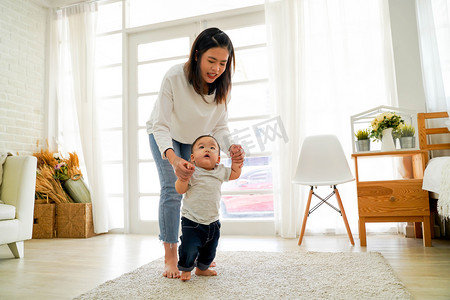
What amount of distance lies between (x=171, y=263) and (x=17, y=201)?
51.7 inches

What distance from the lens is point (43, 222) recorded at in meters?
3.13

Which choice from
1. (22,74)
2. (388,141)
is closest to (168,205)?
(388,141)

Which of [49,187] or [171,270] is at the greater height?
[49,187]

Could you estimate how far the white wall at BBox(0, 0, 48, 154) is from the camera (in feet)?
10.9

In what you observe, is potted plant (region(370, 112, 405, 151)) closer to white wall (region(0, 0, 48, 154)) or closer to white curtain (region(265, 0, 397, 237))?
white curtain (region(265, 0, 397, 237))

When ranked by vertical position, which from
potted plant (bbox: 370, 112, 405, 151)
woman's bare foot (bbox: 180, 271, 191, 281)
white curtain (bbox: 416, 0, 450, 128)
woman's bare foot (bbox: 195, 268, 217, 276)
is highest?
white curtain (bbox: 416, 0, 450, 128)

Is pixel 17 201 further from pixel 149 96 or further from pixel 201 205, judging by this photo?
pixel 149 96

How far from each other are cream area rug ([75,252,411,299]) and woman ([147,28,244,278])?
0.18 meters

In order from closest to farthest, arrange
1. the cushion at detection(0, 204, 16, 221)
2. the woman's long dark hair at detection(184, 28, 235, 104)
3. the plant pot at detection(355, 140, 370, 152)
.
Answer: the woman's long dark hair at detection(184, 28, 235, 104) < the cushion at detection(0, 204, 16, 221) < the plant pot at detection(355, 140, 370, 152)

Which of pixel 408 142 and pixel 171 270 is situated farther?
pixel 408 142

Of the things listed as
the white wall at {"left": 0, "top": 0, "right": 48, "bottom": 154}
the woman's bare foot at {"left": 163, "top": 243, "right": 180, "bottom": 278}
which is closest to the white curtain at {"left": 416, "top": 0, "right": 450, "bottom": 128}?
the woman's bare foot at {"left": 163, "top": 243, "right": 180, "bottom": 278}

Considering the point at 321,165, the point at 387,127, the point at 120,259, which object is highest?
the point at 387,127

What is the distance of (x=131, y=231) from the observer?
3.39 metres

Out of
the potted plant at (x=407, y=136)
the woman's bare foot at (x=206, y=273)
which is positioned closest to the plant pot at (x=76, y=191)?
the woman's bare foot at (x=206, y=273)
